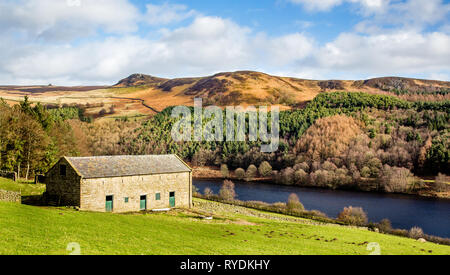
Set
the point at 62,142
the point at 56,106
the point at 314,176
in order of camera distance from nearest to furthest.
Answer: the point at 62,142, the point at 314,176, the point at 56,106

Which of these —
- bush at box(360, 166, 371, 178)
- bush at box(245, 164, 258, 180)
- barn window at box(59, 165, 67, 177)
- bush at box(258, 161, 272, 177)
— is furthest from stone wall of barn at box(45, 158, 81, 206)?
bush at box(360, 166, 371, 178)

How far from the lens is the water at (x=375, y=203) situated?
165ft

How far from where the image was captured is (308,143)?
373 ft

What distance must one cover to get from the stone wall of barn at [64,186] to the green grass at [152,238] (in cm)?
699

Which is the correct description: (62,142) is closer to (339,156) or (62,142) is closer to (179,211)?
(179,211)

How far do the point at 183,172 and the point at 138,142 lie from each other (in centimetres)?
9910

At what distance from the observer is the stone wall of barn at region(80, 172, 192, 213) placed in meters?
31.5

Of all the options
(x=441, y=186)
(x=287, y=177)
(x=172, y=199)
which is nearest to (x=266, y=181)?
(x=287, y=177)

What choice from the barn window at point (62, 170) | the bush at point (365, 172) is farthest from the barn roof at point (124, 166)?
the bush at point (365, 172)

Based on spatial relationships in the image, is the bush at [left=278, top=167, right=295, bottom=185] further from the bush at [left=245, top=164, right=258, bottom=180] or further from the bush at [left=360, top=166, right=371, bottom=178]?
the bush at [left=360, top=166, right=371, bottom=178]

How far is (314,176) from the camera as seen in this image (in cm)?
8844
